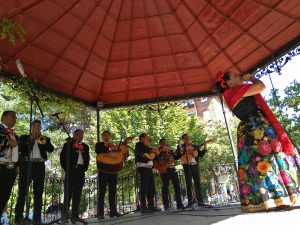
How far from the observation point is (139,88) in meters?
8.27

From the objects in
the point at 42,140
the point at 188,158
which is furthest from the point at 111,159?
the point at 188,158

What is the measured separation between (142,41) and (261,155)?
440 cm

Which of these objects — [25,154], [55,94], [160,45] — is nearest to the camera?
[25,154]

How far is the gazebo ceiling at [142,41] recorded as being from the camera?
19.0 feet

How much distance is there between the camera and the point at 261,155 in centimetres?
327

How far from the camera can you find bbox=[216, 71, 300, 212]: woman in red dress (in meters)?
3.08

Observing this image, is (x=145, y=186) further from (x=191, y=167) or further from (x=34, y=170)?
(x=34, y=170)

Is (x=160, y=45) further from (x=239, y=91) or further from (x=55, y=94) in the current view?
(x=239, y=91)

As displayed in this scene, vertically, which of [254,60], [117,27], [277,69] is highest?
[117,27]

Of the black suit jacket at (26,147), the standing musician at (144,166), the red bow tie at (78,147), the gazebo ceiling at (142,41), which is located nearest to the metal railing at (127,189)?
the standing musician at (144,166)

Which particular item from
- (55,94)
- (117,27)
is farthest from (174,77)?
(55,94)

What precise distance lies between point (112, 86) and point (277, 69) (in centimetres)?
439

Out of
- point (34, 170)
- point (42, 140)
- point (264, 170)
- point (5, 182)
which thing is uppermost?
point (42, 140)

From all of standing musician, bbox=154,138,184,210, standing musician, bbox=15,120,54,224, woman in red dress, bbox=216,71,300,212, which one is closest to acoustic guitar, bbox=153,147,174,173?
standing musician, bbox=154,138,184,210
